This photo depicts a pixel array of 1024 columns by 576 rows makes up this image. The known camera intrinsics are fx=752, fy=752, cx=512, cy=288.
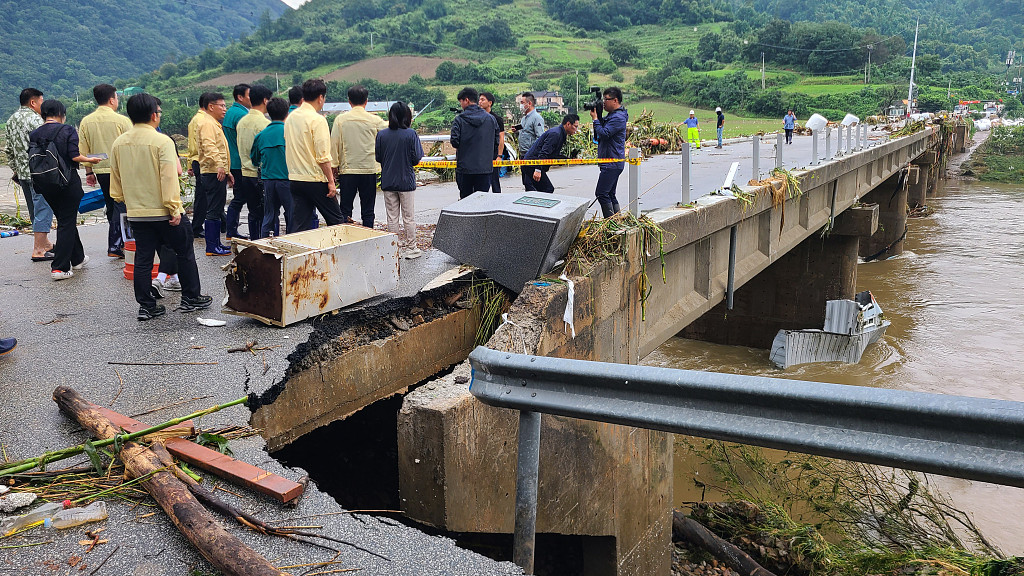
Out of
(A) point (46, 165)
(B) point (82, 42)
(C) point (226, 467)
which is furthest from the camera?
(B) point (82, 42)

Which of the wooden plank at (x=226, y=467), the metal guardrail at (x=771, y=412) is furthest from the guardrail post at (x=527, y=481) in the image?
the wooden plank at (x=226, y=467)

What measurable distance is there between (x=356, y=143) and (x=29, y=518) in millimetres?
5631

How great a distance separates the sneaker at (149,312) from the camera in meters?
6.30

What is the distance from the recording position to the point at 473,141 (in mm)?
8602

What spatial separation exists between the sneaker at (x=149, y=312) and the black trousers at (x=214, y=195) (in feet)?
8.70

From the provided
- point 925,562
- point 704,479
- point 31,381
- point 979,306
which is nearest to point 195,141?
point 31,381

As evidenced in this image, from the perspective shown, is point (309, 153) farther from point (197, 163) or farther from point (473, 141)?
point (197, 163)

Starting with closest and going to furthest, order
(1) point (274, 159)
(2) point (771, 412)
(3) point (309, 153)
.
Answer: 1. (2) point (771, 412)
2. (3) point (309, 153)
3. (1) point (274, 159)

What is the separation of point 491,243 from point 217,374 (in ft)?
7.55

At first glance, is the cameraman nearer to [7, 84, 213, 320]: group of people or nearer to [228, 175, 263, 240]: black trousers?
[228, 175, 263, 240]: black trousers

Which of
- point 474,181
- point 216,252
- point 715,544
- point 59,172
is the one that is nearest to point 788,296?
point 474,181

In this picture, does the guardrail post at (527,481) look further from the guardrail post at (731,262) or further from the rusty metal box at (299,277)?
the guardrail post at (731,262)

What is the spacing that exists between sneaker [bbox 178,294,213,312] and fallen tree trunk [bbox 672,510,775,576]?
4748 mm

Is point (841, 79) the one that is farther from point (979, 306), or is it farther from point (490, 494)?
point (490, 494)
